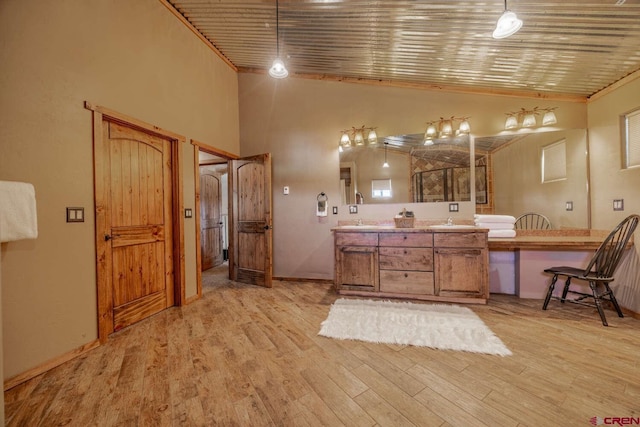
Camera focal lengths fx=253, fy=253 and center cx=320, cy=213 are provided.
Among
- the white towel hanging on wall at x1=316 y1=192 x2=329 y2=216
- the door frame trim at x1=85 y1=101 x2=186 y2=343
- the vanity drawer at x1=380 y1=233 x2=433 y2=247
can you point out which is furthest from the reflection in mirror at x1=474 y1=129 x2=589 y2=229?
the door frame trim at x1=85 y1=101 x2=186 y2=343

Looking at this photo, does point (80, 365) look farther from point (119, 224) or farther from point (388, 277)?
point (388, 277)

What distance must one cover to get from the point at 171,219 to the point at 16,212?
1.55 m

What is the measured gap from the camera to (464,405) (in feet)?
4.72

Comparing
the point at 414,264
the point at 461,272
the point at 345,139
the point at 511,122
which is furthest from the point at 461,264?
→ the point at 345,139

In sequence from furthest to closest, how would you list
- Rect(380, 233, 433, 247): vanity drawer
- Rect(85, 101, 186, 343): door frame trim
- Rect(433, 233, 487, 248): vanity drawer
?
Rect(380, 233, 433, 247): vanity drawer → Rect(433, 233, 487, 248): vanity drawer → Rect(85, 101, 186, 343): door frame trim

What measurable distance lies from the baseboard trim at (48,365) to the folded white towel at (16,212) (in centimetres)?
96

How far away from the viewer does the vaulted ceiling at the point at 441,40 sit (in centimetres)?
219

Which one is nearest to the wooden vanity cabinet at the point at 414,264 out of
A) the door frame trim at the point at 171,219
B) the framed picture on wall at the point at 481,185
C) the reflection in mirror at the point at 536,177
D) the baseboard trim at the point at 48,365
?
the framed picture on wall at the point at 481,185

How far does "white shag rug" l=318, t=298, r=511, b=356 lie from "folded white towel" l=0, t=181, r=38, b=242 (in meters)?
2.23

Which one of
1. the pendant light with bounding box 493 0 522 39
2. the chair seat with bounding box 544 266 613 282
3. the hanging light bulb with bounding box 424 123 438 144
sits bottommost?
the chair seat with bounding box 544 266 613 282

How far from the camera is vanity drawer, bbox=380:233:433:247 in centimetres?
298

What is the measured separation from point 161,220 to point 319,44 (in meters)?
2.90

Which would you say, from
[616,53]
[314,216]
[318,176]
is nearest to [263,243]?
[314,216]

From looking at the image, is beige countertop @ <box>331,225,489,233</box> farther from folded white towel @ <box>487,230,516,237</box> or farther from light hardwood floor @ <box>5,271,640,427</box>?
light hardwood floor @ <box>5,271,640,427</box>
